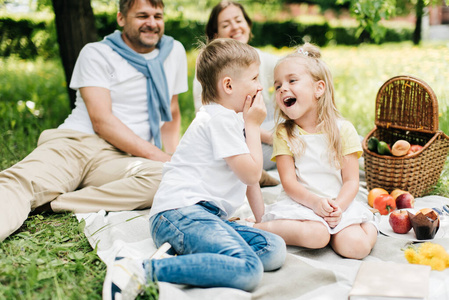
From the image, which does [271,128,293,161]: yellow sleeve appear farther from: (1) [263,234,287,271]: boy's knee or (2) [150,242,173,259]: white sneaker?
(2) [150,242,173,259]: white sneaker

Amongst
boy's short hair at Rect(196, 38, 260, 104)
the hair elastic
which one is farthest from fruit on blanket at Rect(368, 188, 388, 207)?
boy's short hair at Rect(196, 38, 260, 104)

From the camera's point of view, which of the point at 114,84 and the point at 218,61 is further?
the point at 114,84

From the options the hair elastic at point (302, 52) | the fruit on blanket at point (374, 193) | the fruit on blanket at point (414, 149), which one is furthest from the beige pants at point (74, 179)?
the fruit on blanket at point (414, 149)

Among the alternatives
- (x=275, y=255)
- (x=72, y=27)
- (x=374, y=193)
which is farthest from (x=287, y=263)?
(x=72, y=27)

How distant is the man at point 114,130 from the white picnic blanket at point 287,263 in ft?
0.79

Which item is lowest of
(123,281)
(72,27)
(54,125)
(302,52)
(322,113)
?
(54,125)

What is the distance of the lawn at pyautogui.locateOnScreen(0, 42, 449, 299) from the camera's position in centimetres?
219

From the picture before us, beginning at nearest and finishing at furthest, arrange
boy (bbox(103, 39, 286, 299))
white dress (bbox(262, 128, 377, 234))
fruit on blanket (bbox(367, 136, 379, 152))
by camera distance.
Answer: boy (bbox(103, 39, 286, 299)) → white dress (bbox(262, 128, 377, 234)) → fruit on blanket (bbox(367, 136, 379, 152))

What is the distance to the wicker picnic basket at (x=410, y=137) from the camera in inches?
136

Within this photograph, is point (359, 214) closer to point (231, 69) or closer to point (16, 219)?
point (231, 69)

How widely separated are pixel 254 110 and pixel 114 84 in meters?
1.71

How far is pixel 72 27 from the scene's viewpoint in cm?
495

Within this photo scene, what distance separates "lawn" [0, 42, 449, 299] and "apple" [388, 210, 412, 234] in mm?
1008

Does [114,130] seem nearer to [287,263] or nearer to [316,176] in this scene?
[316,176]
